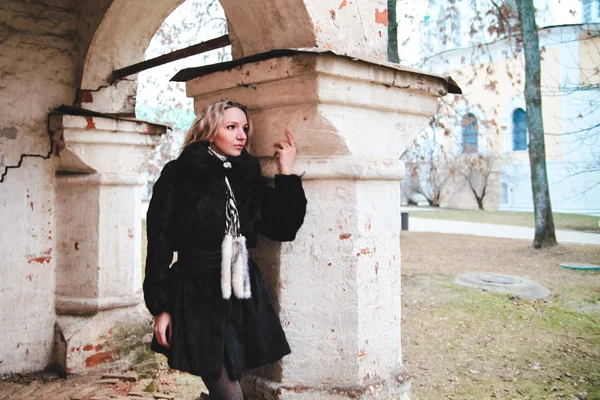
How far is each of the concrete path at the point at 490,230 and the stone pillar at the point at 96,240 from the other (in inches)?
403

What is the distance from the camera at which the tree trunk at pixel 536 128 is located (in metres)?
10.2

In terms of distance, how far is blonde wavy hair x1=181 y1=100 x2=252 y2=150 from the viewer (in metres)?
2.08

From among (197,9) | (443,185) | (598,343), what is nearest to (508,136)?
(443,185)

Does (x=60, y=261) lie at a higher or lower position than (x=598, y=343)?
higher

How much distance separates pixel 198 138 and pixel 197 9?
8525 millimetres

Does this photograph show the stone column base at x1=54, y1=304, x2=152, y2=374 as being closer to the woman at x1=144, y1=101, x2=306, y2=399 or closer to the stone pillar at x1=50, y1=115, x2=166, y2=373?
the stone pillar at x1=50, y1=115, x2=166, y2=373

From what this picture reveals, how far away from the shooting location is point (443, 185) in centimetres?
2267

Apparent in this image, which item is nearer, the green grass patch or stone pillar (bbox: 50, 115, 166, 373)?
stone pillar (bbox: 50, 115, 166, 373)

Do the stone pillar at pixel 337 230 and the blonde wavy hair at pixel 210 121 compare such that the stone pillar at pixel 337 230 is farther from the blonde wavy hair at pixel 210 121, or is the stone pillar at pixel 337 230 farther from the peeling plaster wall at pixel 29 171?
the peeling plaster wall at pixel 29 171

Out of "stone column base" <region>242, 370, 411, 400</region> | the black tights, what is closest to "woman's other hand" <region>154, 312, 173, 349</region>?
the black tights

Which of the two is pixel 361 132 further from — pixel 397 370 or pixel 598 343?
pixel 598 343

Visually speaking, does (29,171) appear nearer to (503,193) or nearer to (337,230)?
(337,230)

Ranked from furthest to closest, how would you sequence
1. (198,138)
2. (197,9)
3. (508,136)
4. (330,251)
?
(508,136)
(197,9)
(198,138)
(330,251)

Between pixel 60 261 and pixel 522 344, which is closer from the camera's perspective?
pixel 60 261
